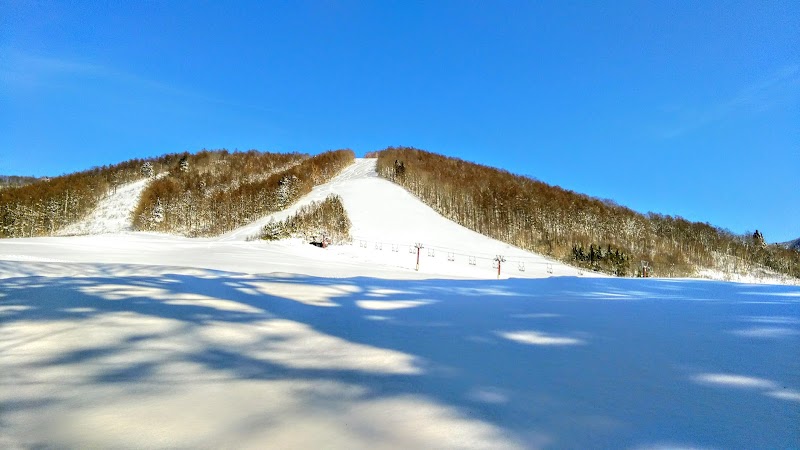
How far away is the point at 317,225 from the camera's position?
25.9 metres

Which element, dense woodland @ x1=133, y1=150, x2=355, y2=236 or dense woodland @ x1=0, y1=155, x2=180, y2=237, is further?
dense woodland @ x1=0, y1=155, x2=180, y2=237

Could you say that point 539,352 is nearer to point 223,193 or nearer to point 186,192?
point 223,193

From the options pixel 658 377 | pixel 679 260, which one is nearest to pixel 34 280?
pixel 658 377

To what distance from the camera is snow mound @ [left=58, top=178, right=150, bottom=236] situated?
A: 4491 cm

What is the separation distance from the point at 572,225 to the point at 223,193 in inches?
1561

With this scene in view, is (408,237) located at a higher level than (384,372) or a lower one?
higher

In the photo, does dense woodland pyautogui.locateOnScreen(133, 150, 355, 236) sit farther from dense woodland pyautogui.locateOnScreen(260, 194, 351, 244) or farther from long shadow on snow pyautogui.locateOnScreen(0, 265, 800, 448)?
long shadow on snow pyautogui.locateOnScreen(0, 265, 800, 448)

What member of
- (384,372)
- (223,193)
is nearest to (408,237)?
(384,372)

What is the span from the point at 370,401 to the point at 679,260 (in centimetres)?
4718

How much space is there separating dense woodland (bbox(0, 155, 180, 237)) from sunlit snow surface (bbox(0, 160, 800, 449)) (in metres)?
54.1

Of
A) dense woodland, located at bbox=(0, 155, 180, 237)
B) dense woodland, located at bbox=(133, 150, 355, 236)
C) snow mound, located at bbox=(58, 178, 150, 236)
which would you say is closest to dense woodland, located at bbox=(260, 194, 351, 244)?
dense woodland, located at bbox=(133, 150, 355, 236)

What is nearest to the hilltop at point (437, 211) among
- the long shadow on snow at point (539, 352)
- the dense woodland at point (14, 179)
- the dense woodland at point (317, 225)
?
the dense woodland at point (317, 225)

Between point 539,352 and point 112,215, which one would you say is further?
point 112,215

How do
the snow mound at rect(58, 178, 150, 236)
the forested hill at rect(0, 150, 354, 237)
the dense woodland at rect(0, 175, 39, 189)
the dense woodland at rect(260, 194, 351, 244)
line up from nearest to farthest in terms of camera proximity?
the dense woodland at rect(260, 194, 351, 244) < the forested hill at rect(0, 150, 354, 237) < the snow mound at rect(58, 178, 150, 236) < the dense woodland at rect(0, 175, 39, 189)
